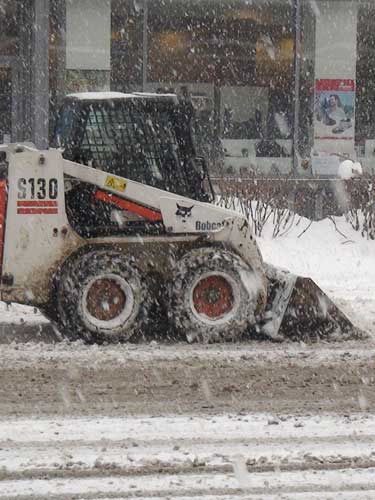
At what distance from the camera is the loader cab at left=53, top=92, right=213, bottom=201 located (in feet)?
32.4

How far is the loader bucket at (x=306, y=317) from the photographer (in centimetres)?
992

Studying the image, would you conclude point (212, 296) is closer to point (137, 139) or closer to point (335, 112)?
point (137, 139)

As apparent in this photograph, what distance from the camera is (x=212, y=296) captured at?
388 inches

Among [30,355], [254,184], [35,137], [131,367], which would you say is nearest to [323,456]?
[131,367]

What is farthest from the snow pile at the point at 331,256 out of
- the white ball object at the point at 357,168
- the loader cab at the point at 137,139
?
the loader cab at the point at 137,139

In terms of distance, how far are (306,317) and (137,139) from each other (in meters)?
2.09

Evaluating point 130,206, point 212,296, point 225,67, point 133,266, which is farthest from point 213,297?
point 225,67

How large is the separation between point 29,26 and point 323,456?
14.5 meters

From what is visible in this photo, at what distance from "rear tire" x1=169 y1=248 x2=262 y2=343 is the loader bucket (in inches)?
10.8

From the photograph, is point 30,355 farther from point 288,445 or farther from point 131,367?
point 288,445

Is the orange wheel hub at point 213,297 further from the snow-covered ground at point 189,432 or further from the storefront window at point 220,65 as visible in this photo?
the storefront window at point 220,65

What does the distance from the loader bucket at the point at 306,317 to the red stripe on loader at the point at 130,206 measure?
4.24 ft

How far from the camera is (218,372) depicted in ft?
28.3

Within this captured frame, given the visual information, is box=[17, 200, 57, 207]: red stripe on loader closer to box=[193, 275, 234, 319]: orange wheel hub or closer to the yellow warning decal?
the yellow warning decal
